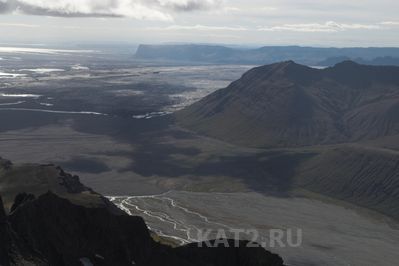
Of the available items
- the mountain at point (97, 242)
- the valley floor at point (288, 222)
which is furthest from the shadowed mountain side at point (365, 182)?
the mountain at point (97, 242)

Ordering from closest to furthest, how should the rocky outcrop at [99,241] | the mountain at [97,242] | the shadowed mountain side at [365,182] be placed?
the mountain at [97,242]
the rocky outcrop at [99,241]
the shadowed mountain side at [365,182]

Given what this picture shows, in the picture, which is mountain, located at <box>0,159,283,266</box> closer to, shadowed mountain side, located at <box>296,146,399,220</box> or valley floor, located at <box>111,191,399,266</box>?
valley floor, located at <box>111,191,399,266</box>

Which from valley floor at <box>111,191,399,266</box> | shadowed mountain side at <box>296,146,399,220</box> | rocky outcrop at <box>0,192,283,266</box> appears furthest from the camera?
shadowed mountain side at <box>296,146,399,220</box>

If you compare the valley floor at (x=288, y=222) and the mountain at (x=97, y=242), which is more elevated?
the mountain at (x=97, y=242)

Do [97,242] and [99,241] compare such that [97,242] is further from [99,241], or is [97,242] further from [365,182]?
[365,182]

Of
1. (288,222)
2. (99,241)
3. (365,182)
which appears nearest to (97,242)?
(99,241)

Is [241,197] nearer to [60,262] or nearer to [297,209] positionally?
[297,209]

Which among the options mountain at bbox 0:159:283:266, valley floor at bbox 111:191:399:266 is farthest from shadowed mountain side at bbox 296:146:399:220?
mountain at bbox 0:159:283:266

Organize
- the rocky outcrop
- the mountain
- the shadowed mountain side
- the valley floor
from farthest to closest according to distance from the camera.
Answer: the shadowed mountain side → the valley floor → the rocky outcrop → the mountain

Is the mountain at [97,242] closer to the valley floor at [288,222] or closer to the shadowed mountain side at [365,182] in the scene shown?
the valley floor at [288,222]

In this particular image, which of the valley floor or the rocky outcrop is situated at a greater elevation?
the rocky outcrop

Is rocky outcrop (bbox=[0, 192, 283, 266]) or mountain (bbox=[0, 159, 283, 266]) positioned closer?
mountain (bbox=[0, 159, 283, 266])
